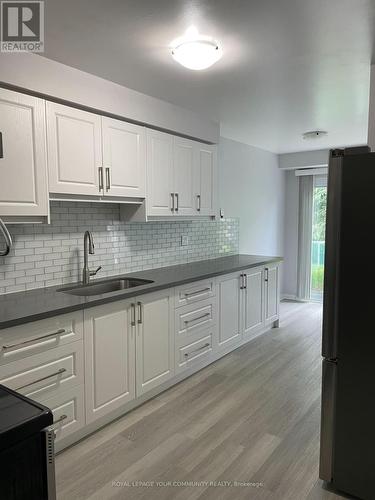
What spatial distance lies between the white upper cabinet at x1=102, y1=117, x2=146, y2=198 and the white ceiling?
329 mm

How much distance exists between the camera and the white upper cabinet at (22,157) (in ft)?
6.73

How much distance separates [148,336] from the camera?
108 inches

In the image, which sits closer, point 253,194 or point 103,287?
point 103,287

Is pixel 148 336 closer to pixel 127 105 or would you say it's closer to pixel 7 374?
pixel 7 374

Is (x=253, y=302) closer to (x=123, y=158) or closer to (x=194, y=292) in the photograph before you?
(x=194, y=292)

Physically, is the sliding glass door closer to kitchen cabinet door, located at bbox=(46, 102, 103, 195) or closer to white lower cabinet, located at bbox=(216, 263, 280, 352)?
white lower cabinet, located at bbox=(216, 263, 280, 352)

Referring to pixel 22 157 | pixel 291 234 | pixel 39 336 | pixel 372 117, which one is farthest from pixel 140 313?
pixel 291 234

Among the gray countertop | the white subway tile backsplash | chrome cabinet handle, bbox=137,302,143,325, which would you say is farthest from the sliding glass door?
chrome cabinet handle, bbox=137,302,143,325

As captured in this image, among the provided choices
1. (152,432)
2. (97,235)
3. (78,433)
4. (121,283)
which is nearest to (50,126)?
(97,235)

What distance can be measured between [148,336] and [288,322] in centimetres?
282

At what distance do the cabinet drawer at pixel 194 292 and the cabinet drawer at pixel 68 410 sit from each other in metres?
1.06

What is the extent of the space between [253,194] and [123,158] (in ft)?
9.68

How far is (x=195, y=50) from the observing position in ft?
6.65

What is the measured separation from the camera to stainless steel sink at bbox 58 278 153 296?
2690 millimetres
